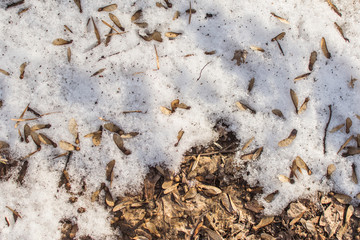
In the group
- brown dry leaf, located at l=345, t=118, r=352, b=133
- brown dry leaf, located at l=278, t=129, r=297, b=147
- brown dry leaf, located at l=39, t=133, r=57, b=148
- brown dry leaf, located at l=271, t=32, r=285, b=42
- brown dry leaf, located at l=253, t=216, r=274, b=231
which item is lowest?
brown dry leaf, located at l=253, t=216, r=274, b=231

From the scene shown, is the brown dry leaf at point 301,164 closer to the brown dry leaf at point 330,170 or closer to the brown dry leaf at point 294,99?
the brown dry leaf at point 330,170

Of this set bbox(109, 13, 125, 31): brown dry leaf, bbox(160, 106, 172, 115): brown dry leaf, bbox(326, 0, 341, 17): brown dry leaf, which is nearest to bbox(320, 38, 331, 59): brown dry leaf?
bbox(326, 0, 341, 17): brown dry leaf

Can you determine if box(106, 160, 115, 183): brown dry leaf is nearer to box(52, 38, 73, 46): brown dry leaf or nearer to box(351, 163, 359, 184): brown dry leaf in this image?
box(52, 38, 73, 46): brown dry leaf

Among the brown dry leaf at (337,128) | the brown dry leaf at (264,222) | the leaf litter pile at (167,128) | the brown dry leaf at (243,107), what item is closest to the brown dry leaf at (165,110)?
the leaf litter pile at (167,128)

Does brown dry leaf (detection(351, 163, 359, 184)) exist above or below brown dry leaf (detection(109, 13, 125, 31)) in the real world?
below

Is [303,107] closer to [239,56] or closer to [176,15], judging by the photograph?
[239,56]

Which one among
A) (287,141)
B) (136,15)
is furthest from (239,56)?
(136,15)

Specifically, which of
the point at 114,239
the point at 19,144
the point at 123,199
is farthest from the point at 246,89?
the point at 19,144

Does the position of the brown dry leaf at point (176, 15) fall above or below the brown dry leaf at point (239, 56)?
above
